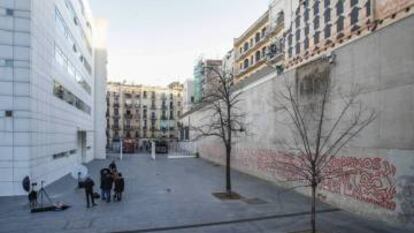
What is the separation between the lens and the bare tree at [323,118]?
49.3 ft

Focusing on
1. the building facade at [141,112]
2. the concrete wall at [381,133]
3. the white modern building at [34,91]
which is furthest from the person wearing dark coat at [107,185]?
the building facade at [141,112]

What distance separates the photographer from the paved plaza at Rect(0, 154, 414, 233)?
1293 centimetres

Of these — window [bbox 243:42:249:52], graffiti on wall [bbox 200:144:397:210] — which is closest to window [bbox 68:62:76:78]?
graffiti on wall [bbox 200:144:397:210]

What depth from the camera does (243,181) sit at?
25.7m

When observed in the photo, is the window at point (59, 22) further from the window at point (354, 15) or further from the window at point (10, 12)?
the window at point (354, 15)

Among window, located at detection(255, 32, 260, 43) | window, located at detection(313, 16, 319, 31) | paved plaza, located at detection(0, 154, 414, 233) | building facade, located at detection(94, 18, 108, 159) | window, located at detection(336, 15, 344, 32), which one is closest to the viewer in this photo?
paved plaza, located at detection(0, 154, 414, 233)

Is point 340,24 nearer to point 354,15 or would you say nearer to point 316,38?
point 354,15

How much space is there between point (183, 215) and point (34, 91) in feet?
42.7

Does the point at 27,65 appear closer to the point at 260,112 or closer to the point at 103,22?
the point at 260,112

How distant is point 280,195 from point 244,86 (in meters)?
14.4

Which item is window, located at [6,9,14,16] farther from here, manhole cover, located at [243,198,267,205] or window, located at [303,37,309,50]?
window, located at [303,37,309,50]

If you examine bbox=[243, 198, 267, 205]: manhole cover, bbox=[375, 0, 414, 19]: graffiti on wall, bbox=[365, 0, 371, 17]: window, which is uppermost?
bbox=[365, 0, 371, 17]: window

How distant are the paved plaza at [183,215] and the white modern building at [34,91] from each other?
258 cm

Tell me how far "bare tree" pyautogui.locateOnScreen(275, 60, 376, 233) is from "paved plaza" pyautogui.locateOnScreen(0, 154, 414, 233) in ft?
5.61
